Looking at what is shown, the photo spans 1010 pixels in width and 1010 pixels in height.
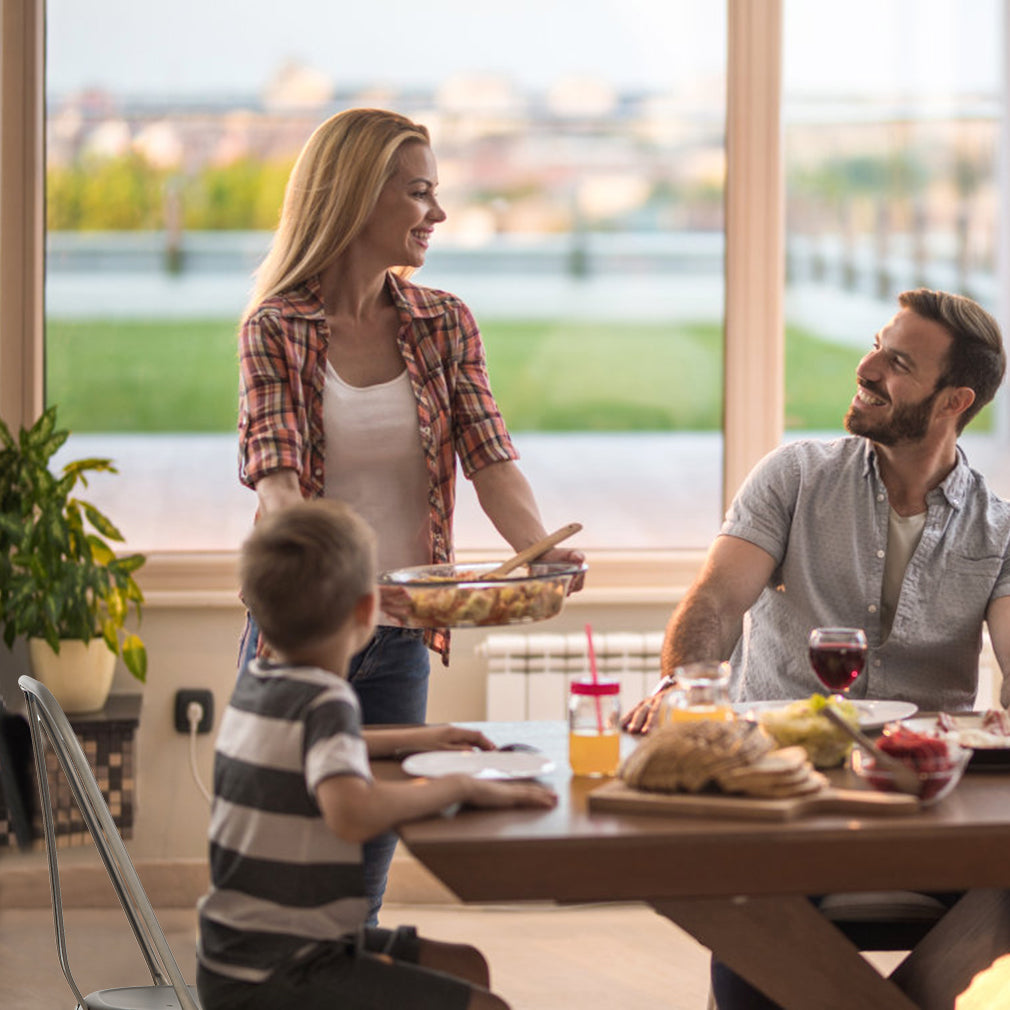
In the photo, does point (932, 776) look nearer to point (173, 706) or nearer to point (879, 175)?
point (173, 706)

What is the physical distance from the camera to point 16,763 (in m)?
2.52

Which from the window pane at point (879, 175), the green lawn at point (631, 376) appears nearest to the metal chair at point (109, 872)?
the green lawn at point (631, 376)

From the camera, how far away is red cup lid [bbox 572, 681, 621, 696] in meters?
1.83

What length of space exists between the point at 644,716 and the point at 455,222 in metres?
2.18

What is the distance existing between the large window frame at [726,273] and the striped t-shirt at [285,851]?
2.13 metres

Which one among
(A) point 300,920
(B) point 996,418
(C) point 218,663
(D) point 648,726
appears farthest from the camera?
(B) point 996,418

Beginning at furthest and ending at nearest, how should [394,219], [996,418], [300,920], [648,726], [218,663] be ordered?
1. [996,418]
2. [218,663]
3. [394,219]
4. [648,726]
5. [300,920]

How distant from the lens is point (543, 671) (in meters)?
3.76

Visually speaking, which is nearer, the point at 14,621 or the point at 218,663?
the point at 14,621

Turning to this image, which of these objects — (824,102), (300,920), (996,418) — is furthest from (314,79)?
(300,920)

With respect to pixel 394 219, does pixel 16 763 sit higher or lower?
lower

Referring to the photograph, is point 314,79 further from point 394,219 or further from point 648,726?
point 648,726

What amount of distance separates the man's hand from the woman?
43 centimetres

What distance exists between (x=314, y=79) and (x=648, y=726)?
2.37 m
